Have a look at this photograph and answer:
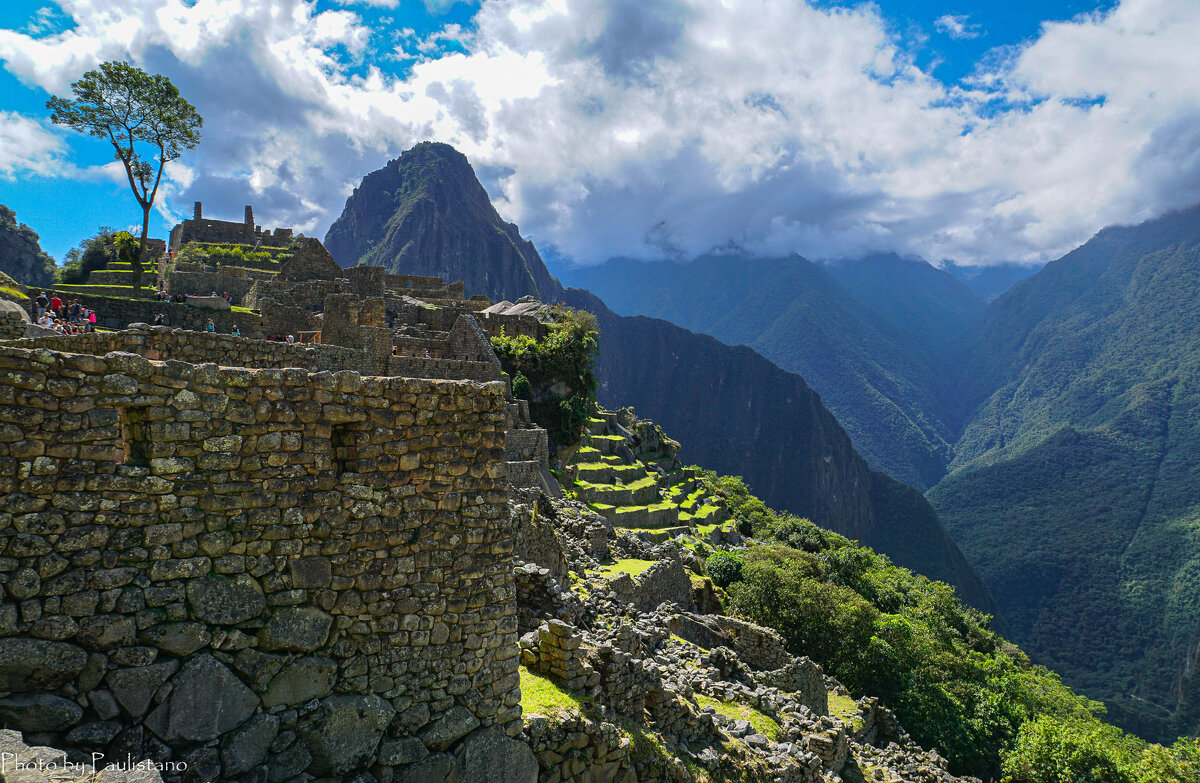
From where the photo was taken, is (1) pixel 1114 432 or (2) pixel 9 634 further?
Answer: (1) pixel 1114 432

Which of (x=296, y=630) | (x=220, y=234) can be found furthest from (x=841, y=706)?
(x=220, y=234)

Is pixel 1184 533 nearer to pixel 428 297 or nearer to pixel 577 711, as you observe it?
pixel 428 297

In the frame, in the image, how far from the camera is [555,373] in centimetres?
3297

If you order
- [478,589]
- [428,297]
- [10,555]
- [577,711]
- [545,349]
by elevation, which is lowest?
[577,711]

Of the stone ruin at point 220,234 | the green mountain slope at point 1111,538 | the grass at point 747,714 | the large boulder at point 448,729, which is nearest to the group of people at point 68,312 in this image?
the large boulder at point 448,729

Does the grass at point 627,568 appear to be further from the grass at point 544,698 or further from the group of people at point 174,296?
the group of people at point 174,296

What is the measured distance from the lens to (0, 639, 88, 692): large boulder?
11.3 ft

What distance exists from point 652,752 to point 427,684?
3.89m

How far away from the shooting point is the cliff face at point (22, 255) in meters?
47.8

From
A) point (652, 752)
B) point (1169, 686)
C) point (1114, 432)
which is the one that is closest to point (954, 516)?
point (1114, 432)

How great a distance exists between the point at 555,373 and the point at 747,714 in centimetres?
2274

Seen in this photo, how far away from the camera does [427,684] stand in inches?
202

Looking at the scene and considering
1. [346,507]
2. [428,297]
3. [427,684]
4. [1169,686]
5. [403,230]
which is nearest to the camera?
[346,507]

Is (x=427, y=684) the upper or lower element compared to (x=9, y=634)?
lower
